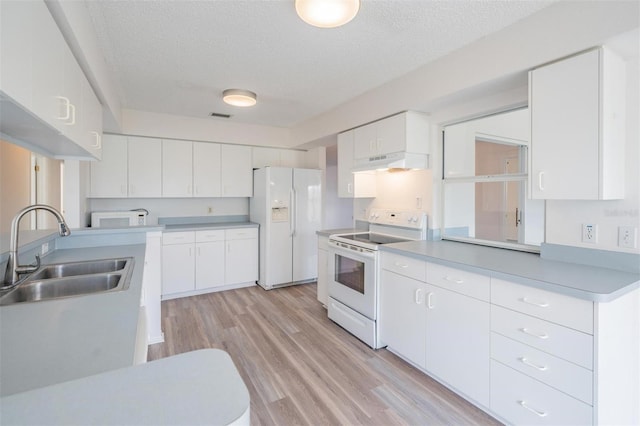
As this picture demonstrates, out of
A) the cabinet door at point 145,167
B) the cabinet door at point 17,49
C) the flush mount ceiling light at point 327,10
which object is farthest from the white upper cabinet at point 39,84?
the cabinet door at point 145,167

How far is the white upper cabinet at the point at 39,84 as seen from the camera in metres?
0.98

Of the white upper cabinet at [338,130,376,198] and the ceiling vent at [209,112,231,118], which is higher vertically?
the ceiling vent at [209,112,231,118]

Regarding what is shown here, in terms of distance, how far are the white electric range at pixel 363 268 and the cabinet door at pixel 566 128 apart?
120 centimetres

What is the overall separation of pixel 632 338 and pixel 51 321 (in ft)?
8.71

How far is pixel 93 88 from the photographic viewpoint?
2.37m

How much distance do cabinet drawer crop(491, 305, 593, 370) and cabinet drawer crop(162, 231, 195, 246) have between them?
3.55 m

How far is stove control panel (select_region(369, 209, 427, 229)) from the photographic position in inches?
117

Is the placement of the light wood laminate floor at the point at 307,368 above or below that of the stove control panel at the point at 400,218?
below

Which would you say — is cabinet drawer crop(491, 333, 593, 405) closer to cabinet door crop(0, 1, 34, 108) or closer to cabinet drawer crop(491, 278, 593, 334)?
cabinet drawer crop(491, 278, 593, 334)

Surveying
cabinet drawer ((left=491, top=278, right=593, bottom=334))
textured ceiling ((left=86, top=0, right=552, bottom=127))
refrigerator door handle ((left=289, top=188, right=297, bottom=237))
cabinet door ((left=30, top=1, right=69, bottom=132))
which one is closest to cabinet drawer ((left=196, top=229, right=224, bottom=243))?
refrigerator door handle ((left=289, top=188, right=297, bottom=237))

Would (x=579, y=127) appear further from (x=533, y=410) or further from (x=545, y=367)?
(x=533, y=410)

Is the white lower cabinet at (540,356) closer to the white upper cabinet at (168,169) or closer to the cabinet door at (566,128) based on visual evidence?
the cabinet door at (566,128)

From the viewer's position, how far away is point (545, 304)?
5.20 feet

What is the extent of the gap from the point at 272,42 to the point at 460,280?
210cm
